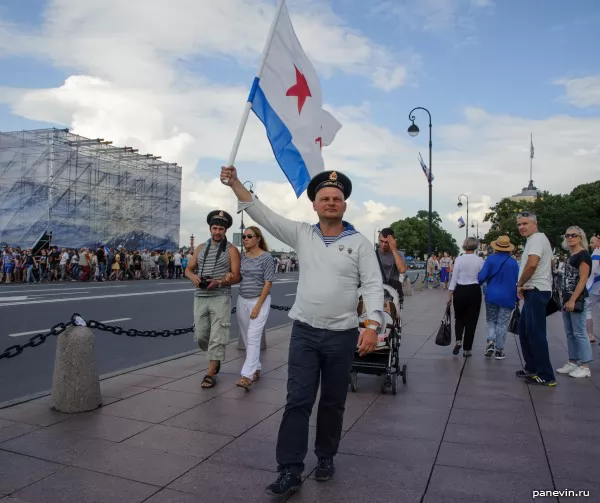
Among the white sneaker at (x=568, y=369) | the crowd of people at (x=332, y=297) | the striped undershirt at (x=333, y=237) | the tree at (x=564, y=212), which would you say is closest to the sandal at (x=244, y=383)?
the crowd of people at (x=332, y=297)

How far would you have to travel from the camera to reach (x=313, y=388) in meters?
3.58

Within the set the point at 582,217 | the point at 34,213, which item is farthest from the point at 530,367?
the point at 582,217

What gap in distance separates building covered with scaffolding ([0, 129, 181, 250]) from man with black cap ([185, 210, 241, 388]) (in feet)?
113

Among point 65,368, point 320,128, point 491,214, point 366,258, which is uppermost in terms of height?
point 491,214

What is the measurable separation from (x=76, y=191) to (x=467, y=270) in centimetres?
3702

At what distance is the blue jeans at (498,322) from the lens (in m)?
8.22

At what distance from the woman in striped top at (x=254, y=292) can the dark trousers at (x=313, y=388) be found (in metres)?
2.62

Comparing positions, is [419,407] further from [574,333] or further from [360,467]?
[574,333]

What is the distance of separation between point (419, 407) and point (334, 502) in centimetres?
239

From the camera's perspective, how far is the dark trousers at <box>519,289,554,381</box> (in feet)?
21.2

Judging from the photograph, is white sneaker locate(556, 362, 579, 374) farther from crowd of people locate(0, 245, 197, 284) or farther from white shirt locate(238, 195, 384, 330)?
crowd of people locate(0, 245, 197, 284)

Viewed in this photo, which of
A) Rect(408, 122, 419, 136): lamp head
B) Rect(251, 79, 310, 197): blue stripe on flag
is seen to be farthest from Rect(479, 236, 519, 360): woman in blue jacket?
Rect(408, 122, 419, 136): lamp head

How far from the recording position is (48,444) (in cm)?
420

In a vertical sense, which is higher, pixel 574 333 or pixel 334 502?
pixel 574 333
